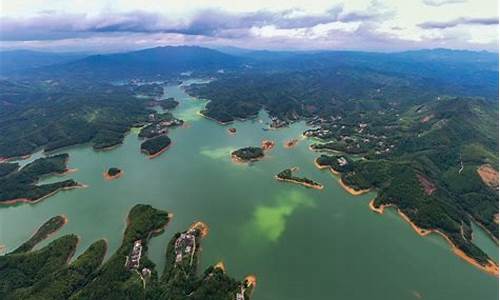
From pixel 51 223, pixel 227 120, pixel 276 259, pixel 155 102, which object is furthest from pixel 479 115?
pixel 155 102

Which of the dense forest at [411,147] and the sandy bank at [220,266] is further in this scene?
the dense forest at [411,147]

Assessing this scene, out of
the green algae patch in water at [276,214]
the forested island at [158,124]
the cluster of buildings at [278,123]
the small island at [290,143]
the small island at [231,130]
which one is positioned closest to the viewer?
the green algae patch in water at [276,214]

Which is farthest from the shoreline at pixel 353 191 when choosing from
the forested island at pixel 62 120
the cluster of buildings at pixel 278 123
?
the forested island at pixel 62 120

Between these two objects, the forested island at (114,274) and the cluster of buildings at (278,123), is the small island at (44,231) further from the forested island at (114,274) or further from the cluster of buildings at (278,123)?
the cluster of buildings at (278,123)

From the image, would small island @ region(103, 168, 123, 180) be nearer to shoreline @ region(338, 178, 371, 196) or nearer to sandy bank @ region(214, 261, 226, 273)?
sandy bank @ region(214, 261, 226, 273)

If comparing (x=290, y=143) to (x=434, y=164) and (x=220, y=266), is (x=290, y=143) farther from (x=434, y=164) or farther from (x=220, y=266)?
(x=220, y=266)
